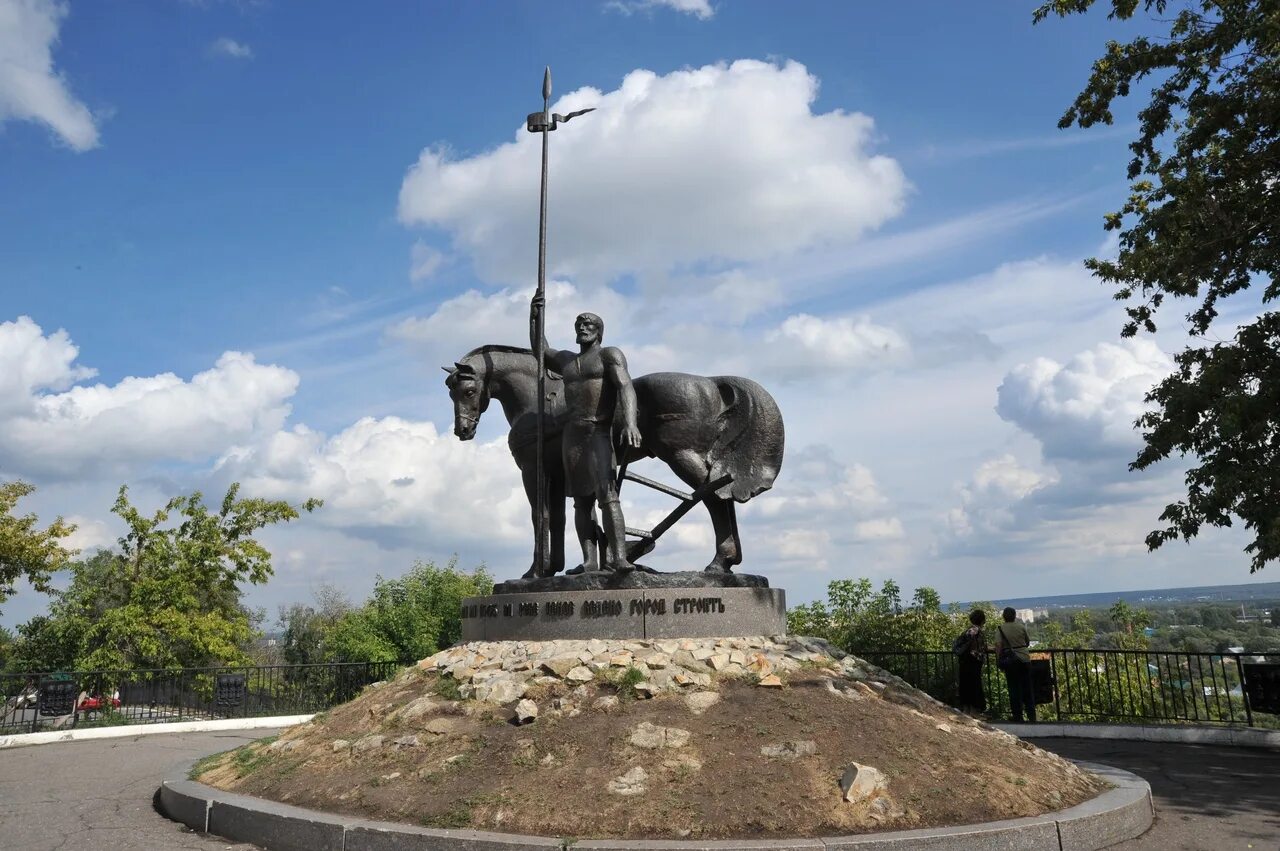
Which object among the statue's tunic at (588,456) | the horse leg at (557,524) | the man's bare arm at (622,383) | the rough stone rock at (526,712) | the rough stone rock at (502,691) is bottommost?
the rough stone rock at (526,712)

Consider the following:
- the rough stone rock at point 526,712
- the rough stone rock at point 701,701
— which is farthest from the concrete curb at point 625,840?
the rough stone rock at point 701,701

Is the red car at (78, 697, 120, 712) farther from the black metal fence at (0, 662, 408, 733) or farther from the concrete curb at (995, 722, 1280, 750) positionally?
the concrete curb at (995, 722, 1280, 750)

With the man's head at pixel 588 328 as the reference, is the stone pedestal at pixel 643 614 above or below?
below

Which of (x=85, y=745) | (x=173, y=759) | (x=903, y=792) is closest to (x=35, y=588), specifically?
(x=85, y=745)

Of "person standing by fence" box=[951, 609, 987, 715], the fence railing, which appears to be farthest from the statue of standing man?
the fence railing

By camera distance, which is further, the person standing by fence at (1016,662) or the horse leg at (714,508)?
the person standing by fence at (1016,662)

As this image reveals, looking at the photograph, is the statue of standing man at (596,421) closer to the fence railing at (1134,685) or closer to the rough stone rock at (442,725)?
the rough stone rock at (442,725)

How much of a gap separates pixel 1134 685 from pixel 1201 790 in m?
9.65

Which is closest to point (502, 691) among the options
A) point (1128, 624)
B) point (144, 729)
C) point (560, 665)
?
point (560, 665)

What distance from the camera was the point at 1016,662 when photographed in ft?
44.0

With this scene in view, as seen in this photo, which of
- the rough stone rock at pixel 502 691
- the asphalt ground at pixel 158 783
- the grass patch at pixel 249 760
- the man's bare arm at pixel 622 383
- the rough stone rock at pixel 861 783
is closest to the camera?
the rough stone rock at pixel 861 783

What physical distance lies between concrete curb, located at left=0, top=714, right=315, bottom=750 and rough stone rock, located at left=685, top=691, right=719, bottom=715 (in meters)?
7.65

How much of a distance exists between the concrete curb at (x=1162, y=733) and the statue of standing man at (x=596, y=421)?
6.51m

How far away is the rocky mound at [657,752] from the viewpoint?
20.7ft
